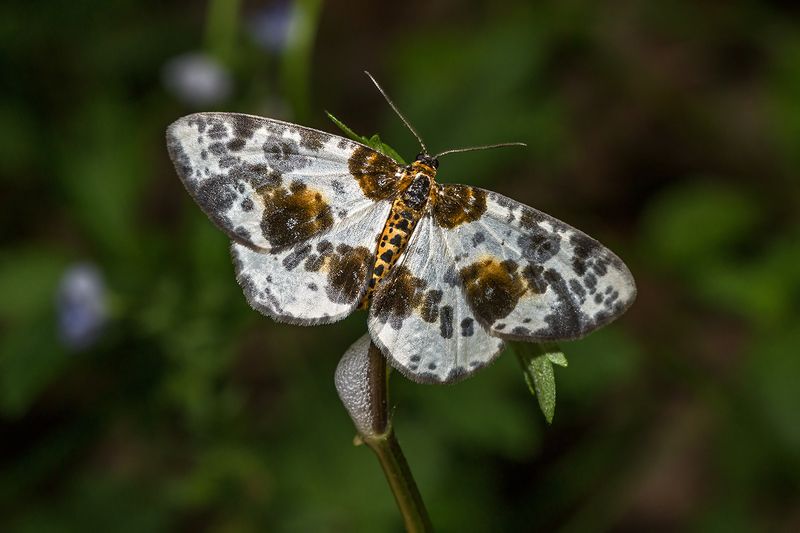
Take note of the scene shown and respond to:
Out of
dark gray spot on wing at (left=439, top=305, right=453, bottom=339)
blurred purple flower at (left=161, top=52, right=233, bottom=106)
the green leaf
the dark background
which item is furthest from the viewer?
blurred purple flower at (left=161, top=52, right=233, bottom=106)

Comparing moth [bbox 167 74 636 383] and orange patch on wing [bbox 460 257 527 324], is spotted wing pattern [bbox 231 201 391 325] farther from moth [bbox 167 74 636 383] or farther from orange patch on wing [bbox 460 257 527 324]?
orange patch on wing [bbox 460 257 527 324]

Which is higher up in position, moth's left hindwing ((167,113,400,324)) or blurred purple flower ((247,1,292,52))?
moth's left hindwing ((167,113,400,324))

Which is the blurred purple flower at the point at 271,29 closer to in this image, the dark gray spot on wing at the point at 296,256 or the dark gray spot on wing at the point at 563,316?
the dark gray spot on wing at the point at 296,256

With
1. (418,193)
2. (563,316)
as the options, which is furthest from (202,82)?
(563,316)

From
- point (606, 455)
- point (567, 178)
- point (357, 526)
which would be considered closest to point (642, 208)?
point (567, 178)

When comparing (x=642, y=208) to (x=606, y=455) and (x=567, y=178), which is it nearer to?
(x=567, y=178)

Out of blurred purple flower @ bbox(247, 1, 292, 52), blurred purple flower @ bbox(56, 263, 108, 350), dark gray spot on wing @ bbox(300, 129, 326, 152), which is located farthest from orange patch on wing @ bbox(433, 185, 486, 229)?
blurred purple flower @ bbox(247, 1, 292, 52)
